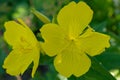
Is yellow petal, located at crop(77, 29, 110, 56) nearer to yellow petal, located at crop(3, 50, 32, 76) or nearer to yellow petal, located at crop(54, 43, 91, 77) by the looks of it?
yellow petal, located at crop(54, 43, 91, 77)

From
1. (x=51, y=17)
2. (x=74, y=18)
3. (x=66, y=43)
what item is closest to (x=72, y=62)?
(x=66, y=43)

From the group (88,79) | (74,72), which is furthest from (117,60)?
(74,72)

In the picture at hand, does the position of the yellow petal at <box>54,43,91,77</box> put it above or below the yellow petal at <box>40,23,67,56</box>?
below

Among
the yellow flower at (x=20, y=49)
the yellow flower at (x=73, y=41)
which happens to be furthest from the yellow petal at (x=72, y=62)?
the yellow flower at (x=20, y=49)

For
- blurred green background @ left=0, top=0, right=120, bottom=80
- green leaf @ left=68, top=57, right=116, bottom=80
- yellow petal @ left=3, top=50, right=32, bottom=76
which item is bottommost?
blurred green background @ left=0, top=0, right=120, bottom=80

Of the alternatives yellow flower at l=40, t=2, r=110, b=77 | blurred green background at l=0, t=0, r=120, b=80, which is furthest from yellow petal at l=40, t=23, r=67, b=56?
blurred green background at l=0, t=0, r=120, b=80

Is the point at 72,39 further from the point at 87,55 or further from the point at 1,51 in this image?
the point at 1,51

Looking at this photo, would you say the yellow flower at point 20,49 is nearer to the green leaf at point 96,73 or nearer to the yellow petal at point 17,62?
the yellow petal at point 17,62

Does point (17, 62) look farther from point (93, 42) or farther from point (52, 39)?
point (93, 42)
